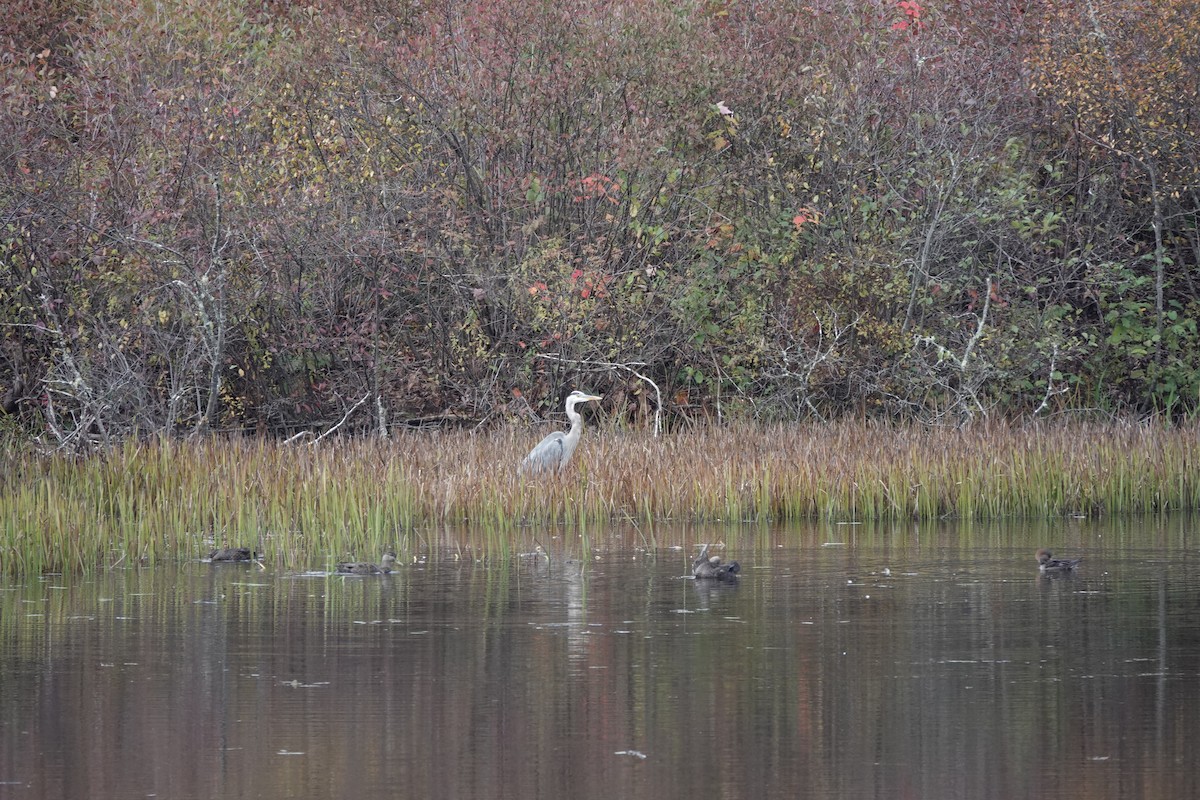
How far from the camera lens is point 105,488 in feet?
41.1

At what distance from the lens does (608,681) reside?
6801 mm

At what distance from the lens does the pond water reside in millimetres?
5371

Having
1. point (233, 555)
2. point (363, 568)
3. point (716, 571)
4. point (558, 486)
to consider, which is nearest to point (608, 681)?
point (716, 571)

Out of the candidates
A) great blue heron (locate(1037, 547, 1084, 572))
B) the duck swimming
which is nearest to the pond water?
great blue heron (locate(1037, 547, 1084, 572))

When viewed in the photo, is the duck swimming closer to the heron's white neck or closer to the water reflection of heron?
the water reflection of heron

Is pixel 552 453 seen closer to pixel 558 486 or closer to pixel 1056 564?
pixel 558 486

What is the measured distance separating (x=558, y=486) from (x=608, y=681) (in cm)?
631

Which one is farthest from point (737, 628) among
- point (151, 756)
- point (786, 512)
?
point (786, 512)

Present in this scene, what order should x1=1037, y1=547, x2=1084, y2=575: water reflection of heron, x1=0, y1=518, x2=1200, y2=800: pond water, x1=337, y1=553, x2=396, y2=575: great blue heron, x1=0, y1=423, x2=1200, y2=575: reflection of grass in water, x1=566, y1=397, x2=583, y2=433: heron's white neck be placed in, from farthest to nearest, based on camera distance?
1. x1=566, y1=397, x2=583, y2=433: heron's white neck
2. x1=0, y1=423, x2=1200, y2=575: reflection of grass in water
3. x1=337, y1=553, x2=396, y2=575: great blue heron
4. x1=1037, y1=547, x2=1084, y2=575: water reflection of heron
5. x1=0, y1=518, x2=1200, y2=800: pond water

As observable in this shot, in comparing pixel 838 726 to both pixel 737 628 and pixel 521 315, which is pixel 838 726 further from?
pixel 521 315

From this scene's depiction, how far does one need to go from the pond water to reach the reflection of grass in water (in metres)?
1.13

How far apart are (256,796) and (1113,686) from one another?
306 cm

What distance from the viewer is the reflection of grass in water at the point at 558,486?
1156 centimetres

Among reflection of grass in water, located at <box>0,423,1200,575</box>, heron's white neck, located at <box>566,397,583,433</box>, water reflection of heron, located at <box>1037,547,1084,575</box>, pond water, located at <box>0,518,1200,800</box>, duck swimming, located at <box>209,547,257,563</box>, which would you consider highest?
heron's white neck, located at <box>566,397,583,433</box>
